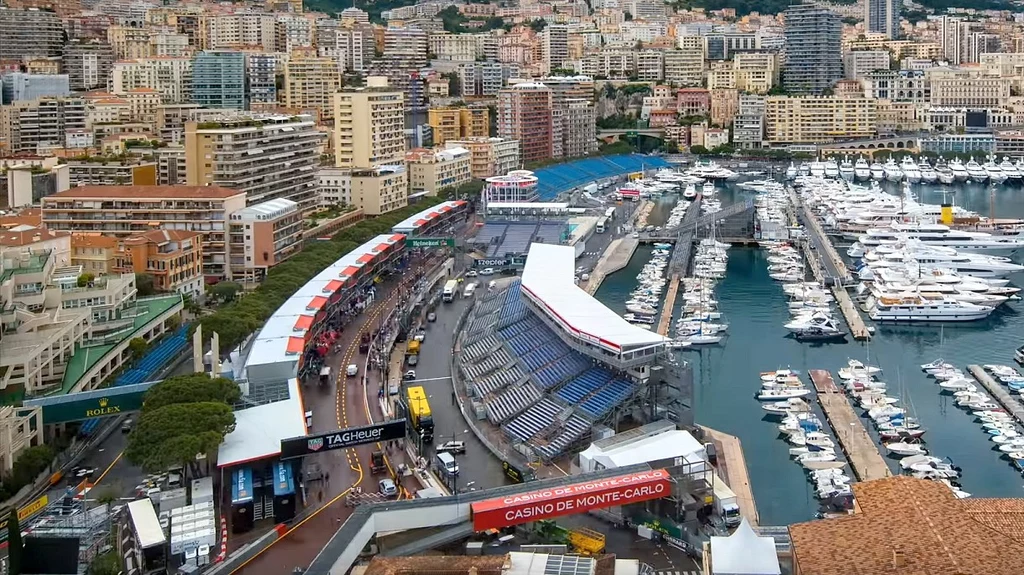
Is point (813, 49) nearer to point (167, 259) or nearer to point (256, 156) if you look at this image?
point (256, 156)

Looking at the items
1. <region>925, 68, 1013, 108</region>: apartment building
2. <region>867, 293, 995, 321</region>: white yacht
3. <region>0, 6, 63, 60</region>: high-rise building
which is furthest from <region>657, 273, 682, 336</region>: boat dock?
<region>0, 6, 63, 60</region>: high-rise building

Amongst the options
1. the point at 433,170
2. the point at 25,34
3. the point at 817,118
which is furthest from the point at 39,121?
the point at 817,118

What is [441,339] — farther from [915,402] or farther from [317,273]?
[915,402]

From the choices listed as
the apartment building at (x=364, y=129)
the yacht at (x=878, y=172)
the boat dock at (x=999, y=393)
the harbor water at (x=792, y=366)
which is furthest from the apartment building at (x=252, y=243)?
the yacht at (x=878, y=172)

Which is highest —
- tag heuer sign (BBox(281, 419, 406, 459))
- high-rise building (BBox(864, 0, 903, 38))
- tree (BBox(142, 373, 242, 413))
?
high-rise building (BBox(864, 0, 903, 38))

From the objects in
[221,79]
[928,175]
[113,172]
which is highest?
[221,79]

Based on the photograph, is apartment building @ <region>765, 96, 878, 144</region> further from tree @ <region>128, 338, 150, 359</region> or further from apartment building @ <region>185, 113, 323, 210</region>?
tree @ <region>128, 338, 150, 359</region>

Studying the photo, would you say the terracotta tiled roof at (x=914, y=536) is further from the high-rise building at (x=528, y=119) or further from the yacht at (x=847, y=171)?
the yacht at (x=847, y=171)
